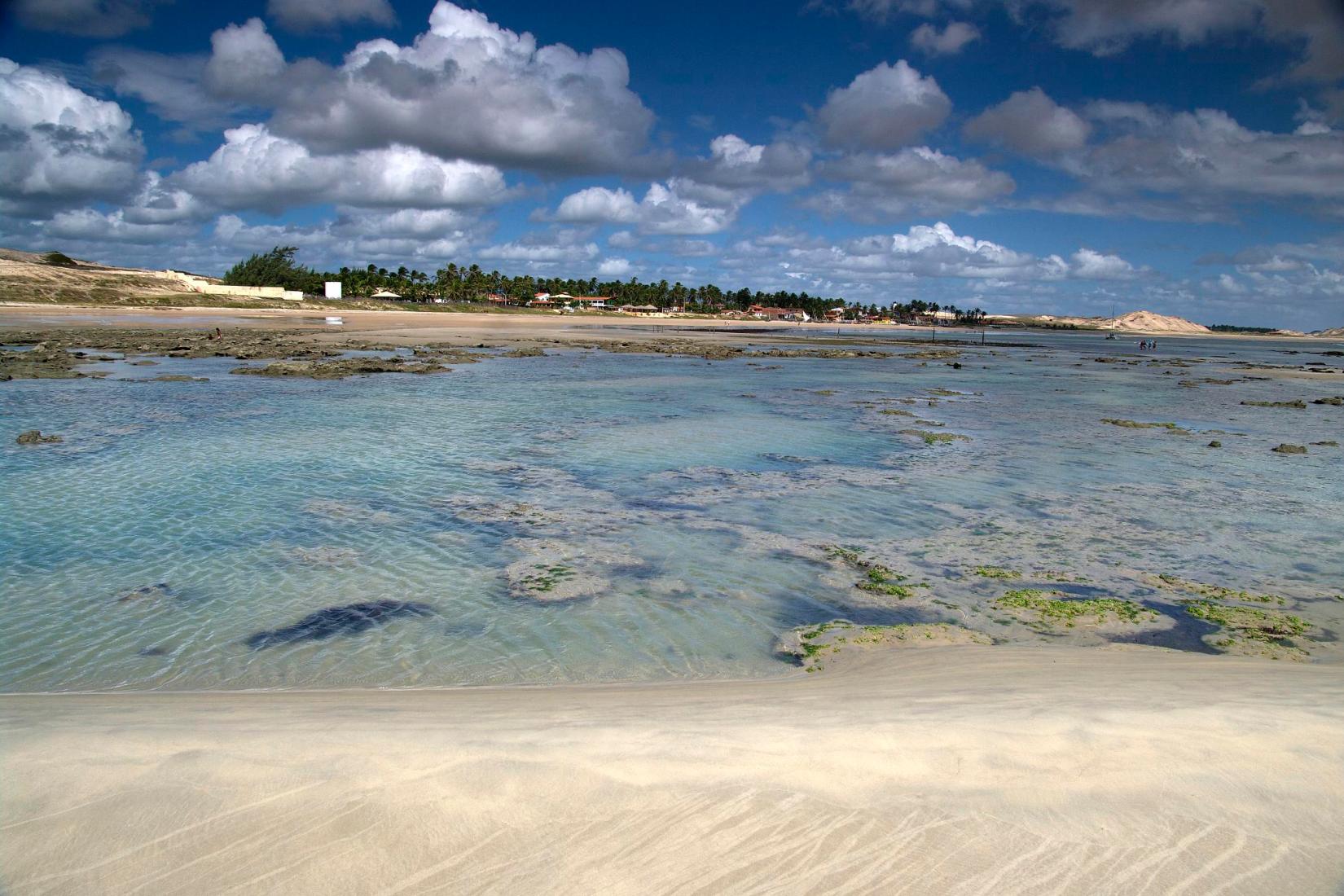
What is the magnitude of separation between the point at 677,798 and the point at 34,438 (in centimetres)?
1659

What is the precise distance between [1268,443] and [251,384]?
1198 inches

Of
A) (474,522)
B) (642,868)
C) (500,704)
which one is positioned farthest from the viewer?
(474,522)

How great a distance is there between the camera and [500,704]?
5.29 metres

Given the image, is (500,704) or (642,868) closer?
(642,868)

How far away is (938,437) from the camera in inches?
744

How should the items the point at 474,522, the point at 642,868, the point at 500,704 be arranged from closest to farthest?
1. the point at 642,868
2. the point at 500,704
3. the point at 474,522

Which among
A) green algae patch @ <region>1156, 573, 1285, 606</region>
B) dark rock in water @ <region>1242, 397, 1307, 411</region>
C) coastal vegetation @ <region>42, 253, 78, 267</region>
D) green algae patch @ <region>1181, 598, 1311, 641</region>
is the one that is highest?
coastal vegetation @ <region>42, 253, 78, 267</region>

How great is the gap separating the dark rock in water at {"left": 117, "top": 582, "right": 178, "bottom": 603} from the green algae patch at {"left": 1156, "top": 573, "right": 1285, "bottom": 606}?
10711 millimetres

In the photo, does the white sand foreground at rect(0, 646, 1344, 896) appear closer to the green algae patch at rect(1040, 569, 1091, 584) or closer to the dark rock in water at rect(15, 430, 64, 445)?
the green algae patch at rect(1040, 569, 1091, 584)

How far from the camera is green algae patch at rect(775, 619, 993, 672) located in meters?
6.68

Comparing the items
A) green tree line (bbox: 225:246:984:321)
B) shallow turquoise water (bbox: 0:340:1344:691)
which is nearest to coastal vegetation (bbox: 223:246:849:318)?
green tree line (bbox: 225:246:984:321)

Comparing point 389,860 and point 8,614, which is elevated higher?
point 389,860

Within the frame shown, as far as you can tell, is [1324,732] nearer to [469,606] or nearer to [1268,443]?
[469,606]

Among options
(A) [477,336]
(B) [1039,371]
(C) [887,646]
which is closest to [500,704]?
(C) [887,646]
